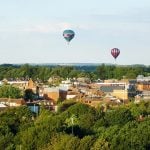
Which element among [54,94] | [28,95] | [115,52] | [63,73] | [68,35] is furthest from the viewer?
[63,73]

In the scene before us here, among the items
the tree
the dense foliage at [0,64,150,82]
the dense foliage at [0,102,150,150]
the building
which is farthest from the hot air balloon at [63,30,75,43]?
the dense foliage at [0,64,150,82]

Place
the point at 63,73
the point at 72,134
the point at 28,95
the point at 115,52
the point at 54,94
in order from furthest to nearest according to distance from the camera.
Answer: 1. the point at 63,73
2. the point at 54,94
3. the point at 28,95
4. the point at 115,52
5. the point at 72,134

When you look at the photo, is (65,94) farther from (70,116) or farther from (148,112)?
(70,116)

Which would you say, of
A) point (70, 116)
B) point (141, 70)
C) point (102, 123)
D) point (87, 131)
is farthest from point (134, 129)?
point (141, 70)

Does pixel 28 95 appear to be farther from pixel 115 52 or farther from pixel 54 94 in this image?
pixel 115 52

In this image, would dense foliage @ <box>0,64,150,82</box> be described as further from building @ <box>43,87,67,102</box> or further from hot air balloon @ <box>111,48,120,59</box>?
hot air balloon @ <box>111,48,120,59</box>

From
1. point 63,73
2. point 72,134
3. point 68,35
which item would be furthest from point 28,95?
point 63,73

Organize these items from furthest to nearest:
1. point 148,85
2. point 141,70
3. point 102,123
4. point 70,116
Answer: point 141,70
point 148,85
point 70,116
point 102,123

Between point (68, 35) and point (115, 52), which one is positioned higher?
point (68, 35)

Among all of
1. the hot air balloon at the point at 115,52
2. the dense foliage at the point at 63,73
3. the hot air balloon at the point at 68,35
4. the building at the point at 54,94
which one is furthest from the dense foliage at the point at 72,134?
the dense foliage at the point at 63,73

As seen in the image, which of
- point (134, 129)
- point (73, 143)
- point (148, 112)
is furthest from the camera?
point (148, 112)

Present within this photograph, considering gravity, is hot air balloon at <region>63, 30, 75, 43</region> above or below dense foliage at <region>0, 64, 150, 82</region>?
above
